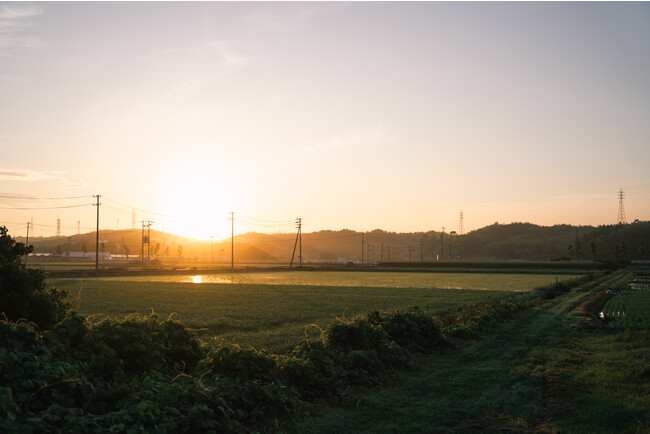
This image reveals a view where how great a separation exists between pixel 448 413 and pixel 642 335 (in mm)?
13951

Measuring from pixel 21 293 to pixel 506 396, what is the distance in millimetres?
11487

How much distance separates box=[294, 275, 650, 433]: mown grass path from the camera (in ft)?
31.4

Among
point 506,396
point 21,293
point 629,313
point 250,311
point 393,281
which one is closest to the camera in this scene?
point 21,293

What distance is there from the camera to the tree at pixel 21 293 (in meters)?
11.0

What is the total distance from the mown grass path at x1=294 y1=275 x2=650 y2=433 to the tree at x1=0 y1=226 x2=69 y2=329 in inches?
255

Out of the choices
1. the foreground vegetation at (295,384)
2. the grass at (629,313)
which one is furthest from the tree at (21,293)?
the grass at (629,313)

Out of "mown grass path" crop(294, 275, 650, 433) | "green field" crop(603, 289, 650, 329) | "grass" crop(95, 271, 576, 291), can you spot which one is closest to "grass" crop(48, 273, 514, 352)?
"mown grass path" crop(294, 275, 650, 433)

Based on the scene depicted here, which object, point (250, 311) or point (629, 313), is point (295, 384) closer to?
point (250, 311)

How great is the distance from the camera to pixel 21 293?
438 inches

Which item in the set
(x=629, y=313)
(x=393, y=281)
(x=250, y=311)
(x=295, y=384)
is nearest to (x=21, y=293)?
(x=295, y=384)

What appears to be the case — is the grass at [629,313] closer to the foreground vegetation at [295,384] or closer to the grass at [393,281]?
the foreground vegetation at [295,384]

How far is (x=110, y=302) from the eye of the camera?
116 ft

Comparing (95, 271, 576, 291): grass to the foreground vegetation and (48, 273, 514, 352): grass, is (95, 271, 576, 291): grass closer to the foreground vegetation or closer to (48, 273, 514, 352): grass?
(48, 273, 514, 352): grass

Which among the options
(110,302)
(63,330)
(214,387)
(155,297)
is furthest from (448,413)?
(155,297)
